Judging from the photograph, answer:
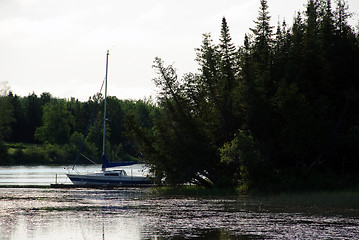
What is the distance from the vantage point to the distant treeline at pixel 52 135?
A: 145125 millimetres

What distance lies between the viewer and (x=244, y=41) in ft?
231

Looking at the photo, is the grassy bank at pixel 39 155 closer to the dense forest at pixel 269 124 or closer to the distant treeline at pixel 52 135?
the distant treeline at pixel 52 135

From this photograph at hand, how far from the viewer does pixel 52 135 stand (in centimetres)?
17038

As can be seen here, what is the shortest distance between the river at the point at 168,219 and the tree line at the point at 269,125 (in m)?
6.41

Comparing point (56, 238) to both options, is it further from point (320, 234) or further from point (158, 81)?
point (158, 81)

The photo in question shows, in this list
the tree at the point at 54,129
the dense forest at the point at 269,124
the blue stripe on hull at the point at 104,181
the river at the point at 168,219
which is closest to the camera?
the river at the point at 168,219

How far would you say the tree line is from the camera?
166 ft

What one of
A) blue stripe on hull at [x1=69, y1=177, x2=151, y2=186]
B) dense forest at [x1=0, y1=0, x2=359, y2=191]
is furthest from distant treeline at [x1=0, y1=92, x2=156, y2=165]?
dense forest at [x1=0, y1=0, x2=359, y2=191]

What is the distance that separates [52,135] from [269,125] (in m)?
127

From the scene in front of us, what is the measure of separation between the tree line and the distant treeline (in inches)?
3074

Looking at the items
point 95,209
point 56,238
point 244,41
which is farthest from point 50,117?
point 56,238

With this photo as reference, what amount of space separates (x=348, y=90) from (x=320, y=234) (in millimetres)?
30722

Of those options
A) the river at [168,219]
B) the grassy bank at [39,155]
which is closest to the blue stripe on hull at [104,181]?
the river at [168,219]

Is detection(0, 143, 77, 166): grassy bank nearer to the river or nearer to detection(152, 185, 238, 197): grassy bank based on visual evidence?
detection(152, 185, 238, 197): grassy bank
